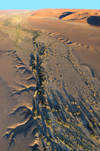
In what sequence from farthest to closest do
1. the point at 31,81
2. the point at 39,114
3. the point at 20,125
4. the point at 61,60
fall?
the point at 61,60 < the point at 31,81 < the point at 39,114 < the point at 20,125

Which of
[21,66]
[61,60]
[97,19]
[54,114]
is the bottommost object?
[54,114]

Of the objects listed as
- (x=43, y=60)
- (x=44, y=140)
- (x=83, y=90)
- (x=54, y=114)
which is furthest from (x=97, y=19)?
(x=44, y=140)

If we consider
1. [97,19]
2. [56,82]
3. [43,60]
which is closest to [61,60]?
[43,60]

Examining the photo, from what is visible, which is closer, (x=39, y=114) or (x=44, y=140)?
(x=44, y=140)

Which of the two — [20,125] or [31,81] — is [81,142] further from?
[31,81]

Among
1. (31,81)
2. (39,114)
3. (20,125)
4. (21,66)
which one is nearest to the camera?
(20,125)

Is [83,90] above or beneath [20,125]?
above
